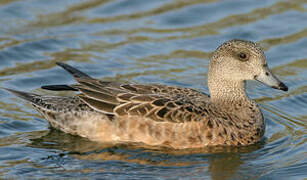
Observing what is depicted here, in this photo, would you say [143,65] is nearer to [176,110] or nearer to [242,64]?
[242,64]

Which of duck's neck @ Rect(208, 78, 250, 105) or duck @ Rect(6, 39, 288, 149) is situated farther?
duck's neck @ Rect(208, 78, 250, 105)

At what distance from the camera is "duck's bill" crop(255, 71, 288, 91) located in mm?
8500

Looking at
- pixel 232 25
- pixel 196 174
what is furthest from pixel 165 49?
pixel 196 174

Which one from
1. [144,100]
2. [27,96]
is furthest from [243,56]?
[27,96]

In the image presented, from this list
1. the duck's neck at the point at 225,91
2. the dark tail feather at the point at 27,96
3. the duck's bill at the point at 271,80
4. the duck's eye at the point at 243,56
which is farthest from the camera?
the dark tail feather at the point at 27,96

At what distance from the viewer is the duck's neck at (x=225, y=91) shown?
8.76 meters

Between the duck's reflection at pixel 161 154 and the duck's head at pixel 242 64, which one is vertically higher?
the duck's head at pixel 242 64

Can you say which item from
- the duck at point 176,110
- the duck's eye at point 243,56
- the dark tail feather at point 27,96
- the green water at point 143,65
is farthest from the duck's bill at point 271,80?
the dark tail feather at point 27,96

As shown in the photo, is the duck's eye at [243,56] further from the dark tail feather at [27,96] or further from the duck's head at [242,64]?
the dark tail feather at [27,96]

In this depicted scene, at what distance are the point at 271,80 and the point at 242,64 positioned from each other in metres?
0.41

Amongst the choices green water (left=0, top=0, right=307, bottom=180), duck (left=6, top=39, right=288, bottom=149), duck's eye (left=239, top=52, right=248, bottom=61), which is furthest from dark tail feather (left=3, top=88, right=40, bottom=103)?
duck's eye (left=239, top=52, right=248, bottom=61)

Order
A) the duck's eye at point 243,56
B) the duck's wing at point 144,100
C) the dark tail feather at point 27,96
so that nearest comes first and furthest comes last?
1. the duck's wing at point 144,100
2. the duck's eye at point 243,56
3. the dark tail feather at point 27,96

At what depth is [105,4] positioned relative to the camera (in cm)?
1348

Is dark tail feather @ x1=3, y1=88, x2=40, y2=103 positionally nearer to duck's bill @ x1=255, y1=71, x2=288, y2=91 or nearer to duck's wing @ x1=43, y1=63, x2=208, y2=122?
duck's wing @ x1=43, y1=63, x2=208, y2=122
